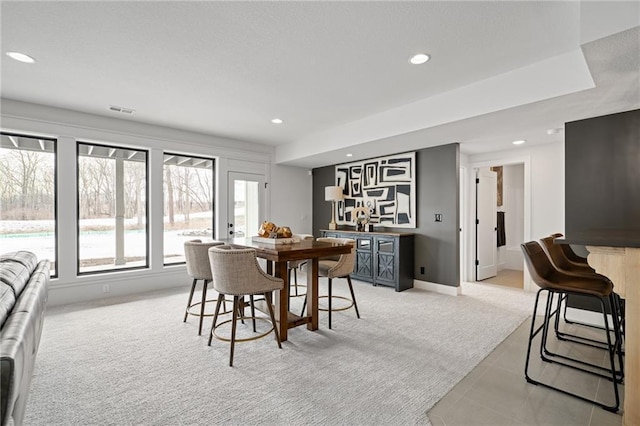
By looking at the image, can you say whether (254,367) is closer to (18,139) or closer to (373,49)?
(373,49)

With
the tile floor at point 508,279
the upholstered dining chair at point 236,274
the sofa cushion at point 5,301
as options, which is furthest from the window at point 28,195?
the tile floor at point 508,279

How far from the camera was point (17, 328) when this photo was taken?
3.64 feet

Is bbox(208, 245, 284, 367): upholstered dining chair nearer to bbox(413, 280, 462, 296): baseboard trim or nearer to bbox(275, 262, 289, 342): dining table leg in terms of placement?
bbox(275, 262, 289, 342): dining table leg

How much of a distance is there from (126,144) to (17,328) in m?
4.11

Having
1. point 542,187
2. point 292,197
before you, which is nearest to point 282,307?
point 292,197

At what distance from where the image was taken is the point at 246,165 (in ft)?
19.3

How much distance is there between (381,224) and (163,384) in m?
4.13

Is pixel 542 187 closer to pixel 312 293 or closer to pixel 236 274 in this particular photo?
pixel 312 293

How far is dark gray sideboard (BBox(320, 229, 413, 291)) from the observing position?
190 inches

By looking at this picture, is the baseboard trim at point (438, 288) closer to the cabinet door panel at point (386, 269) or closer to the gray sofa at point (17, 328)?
the cabinet door panel at point (386, 269)

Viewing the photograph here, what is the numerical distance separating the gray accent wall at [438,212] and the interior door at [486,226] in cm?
132

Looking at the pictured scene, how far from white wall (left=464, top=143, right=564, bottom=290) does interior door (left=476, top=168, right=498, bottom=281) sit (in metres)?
0.70

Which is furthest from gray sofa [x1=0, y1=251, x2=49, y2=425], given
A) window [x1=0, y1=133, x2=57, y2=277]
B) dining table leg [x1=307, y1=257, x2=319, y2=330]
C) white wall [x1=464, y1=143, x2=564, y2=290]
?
white wall [x1=464, y1=143, x2=564, y2=290]

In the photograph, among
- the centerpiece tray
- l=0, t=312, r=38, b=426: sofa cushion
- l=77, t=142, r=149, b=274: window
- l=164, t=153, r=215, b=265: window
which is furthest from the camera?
l=164, t=153, r=215, b=265: window
